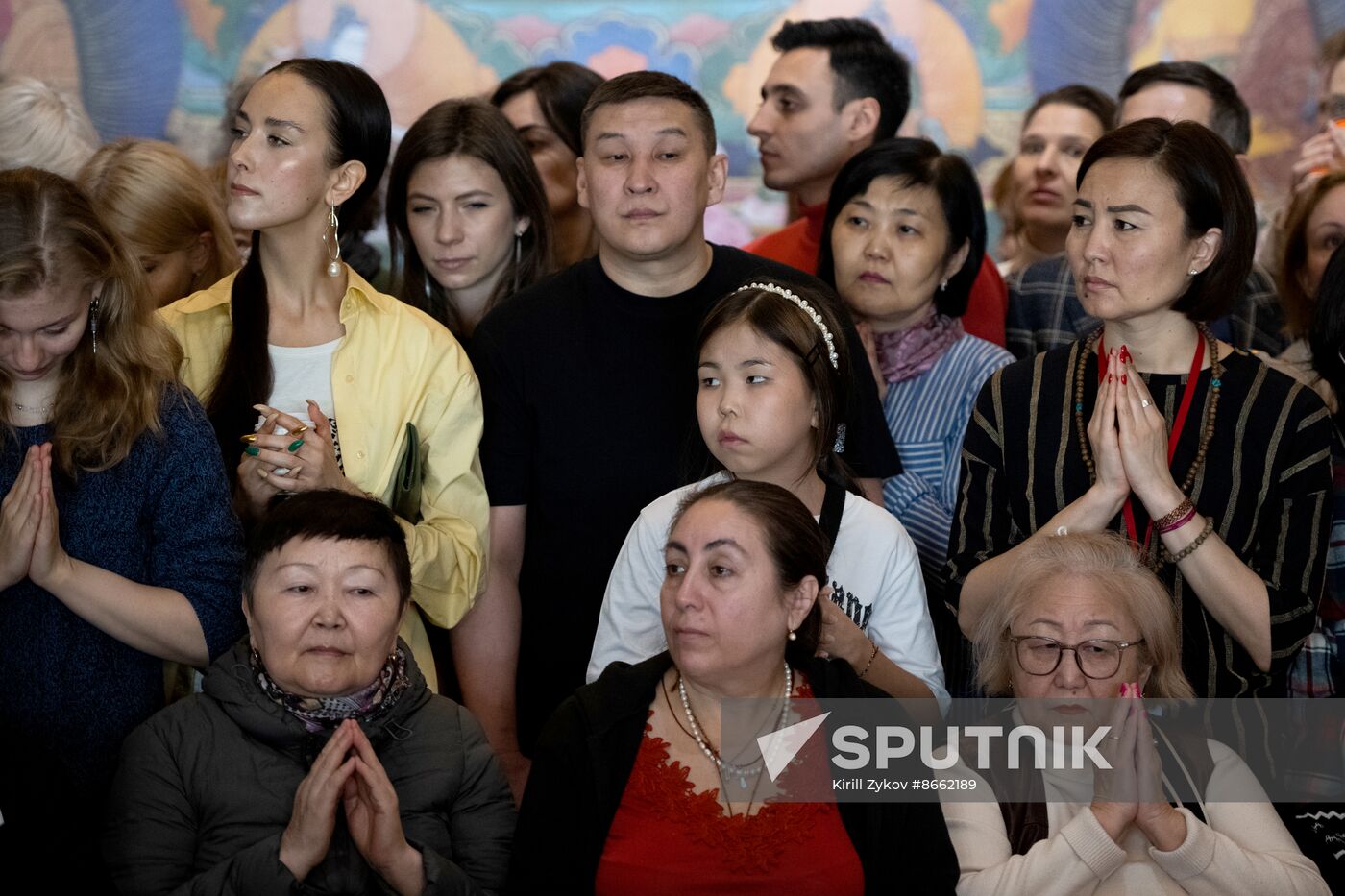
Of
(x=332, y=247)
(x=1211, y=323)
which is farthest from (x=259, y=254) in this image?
(x=1211, y=323)

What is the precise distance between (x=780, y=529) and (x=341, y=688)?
0.72 meters

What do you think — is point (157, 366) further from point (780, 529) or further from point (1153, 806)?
point (1153, 806)

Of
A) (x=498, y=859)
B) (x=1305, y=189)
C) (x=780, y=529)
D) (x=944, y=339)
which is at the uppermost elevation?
(x=1305, y=189)

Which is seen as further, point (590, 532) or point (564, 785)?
point (590, 532)

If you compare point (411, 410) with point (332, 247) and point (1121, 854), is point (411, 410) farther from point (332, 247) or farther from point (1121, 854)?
point (1121, 854)

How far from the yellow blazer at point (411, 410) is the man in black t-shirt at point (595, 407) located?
13 centimetres

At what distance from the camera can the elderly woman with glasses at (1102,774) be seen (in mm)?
2383

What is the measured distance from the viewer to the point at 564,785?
2336 millimetres

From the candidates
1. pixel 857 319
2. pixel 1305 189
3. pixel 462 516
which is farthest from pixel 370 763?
pixel 1305 189

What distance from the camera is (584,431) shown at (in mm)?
3023

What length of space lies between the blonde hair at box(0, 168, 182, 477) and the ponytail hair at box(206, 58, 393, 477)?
0.87ft

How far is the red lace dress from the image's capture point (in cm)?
229

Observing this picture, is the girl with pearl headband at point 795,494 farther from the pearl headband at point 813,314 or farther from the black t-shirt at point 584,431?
the black t-shirt at point 584,431

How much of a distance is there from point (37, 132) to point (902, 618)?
245cm
